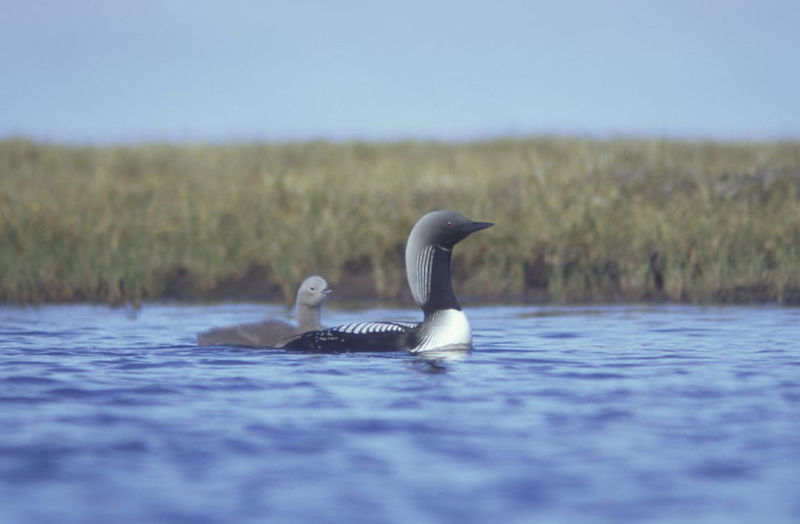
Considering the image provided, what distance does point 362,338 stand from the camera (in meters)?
7.99

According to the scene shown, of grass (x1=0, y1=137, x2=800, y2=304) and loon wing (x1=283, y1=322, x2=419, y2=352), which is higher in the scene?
grass (x1=0, y1=137, x2=800, y2=304)

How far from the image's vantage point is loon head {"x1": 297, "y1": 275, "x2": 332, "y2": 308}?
28.5 ft

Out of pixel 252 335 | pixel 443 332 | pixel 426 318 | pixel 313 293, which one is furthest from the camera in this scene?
pixel 313 293

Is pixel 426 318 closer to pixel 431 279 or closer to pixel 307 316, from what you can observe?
pixel 431 279

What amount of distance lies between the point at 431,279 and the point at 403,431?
2.51 m

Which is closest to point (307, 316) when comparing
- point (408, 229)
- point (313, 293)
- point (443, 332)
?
point (313, 293)

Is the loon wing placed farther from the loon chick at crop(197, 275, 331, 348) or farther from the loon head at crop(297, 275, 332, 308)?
the loon head at crop(297, 275, 332, 308)

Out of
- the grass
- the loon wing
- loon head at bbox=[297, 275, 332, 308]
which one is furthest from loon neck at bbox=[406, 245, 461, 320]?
the grass

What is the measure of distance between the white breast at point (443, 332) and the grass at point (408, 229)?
451 centimetres

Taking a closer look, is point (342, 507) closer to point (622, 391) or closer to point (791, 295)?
point (622, 391)

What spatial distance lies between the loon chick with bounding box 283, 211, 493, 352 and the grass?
4422mm

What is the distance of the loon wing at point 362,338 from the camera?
7.97 m

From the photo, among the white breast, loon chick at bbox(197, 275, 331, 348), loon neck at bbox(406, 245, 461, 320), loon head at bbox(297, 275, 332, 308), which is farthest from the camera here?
loon head at bbox(297, 275, 332, 308)

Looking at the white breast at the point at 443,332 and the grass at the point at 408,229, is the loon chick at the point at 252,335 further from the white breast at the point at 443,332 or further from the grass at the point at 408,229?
the grass at the point at 408,229
